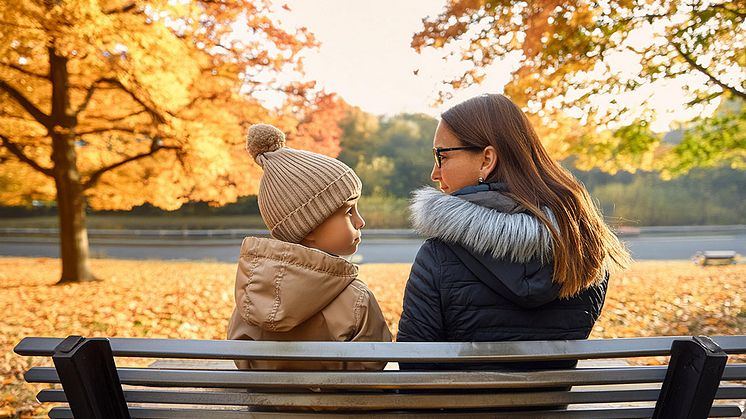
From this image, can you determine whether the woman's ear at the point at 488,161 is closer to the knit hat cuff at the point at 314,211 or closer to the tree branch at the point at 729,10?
the knit hat cuff at the point at 314,211

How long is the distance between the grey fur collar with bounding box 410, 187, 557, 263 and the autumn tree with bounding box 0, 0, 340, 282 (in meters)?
3.17

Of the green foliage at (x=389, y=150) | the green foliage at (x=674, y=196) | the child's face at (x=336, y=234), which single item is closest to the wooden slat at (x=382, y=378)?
the child's face at (x=336, y=234)

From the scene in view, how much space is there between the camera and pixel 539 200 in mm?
1369

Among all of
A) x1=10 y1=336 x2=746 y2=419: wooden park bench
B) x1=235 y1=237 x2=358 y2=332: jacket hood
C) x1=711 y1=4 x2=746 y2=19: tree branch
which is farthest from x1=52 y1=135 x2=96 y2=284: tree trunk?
x1=711 y1=4 x2=746 y2=19: tree branch

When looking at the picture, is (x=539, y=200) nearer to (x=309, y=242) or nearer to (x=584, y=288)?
(x=584, y=288)

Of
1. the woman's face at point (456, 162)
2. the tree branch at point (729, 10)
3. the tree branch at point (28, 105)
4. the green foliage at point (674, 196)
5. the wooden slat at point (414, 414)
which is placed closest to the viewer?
the wooden slat at point (414, 414)

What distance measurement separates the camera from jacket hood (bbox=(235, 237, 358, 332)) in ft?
4.08

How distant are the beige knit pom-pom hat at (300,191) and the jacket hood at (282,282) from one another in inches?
5.0

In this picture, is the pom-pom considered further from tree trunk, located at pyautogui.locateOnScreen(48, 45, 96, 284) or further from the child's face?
tree trunk, located at pyautogui.locateOnScreen(48, 45, 96, 284)

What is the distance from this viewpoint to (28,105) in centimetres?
407

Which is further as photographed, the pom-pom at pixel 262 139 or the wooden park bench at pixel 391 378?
the pom-pom at pixel 262 139

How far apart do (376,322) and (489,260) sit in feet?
1.15

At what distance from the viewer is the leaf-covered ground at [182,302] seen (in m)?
4.07

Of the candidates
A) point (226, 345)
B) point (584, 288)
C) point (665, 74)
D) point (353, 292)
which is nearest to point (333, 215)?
point (353, 292)
